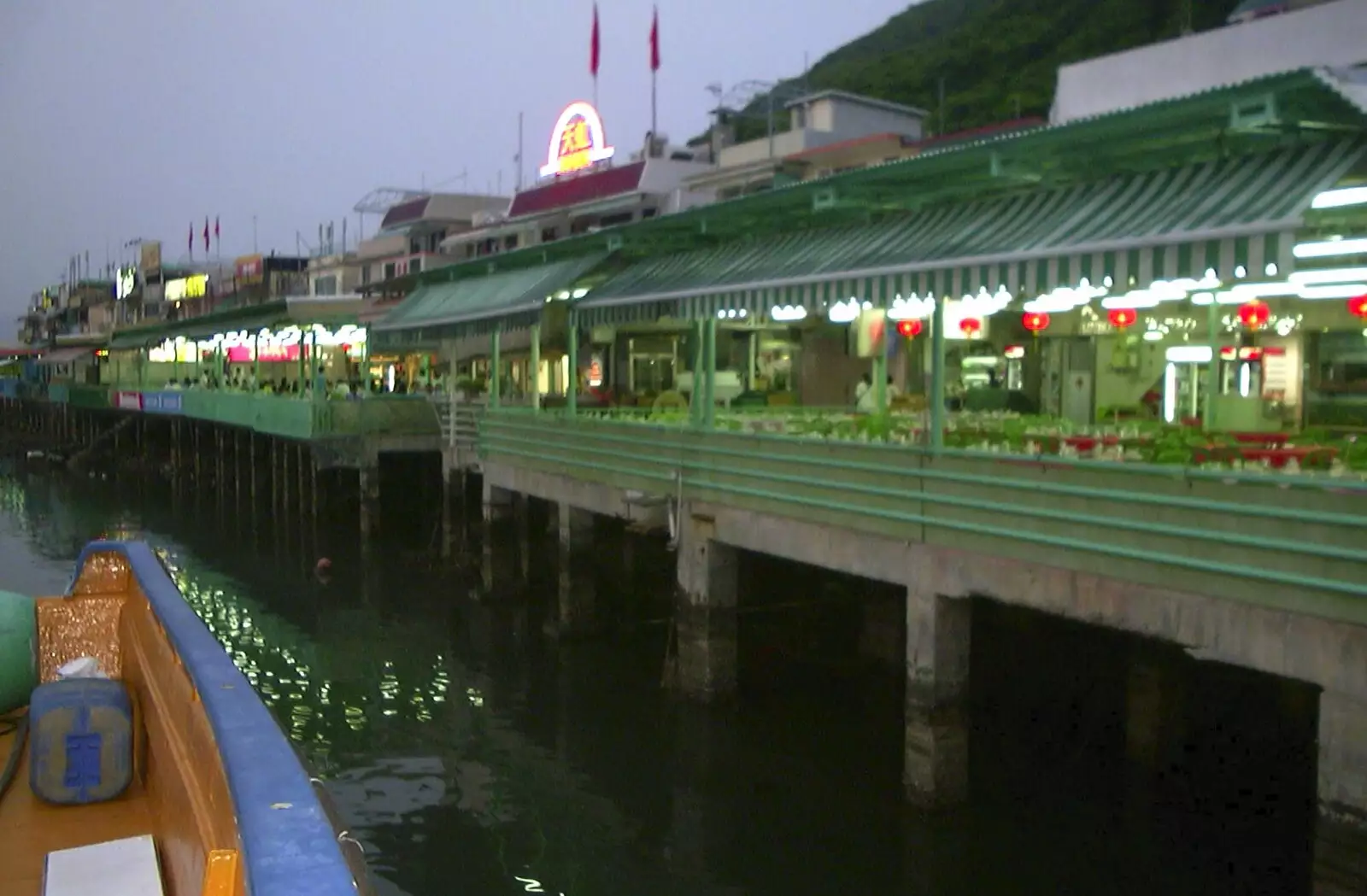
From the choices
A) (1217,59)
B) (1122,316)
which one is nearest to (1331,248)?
(1122,316)

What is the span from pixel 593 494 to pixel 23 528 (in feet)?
78.2

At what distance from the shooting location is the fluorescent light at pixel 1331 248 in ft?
28.4

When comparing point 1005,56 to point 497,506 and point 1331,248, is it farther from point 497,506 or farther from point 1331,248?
point 1331,248

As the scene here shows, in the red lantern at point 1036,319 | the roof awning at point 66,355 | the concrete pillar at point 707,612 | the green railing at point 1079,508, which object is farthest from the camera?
the roof awning at point 66,355

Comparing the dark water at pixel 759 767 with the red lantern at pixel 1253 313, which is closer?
the dark water at pixel 759 767

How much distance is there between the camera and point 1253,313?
12.8 meters

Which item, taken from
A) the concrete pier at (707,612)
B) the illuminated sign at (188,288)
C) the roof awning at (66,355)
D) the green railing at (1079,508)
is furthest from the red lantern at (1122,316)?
the illuminated sign at (188,288)

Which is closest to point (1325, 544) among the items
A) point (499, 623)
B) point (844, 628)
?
point (844, 628)

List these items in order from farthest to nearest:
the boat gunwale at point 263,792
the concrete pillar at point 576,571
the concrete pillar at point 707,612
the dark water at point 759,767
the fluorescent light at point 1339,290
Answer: the concrete pillar at point 576,571
the concrete pillar at point 707,612
the fluorescent light at point 1339,290
the dark water at point 759,767
the boat gunwale at point 263,792

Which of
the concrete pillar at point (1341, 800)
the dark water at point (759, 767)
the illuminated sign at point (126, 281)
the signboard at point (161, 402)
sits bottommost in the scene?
the dark water at point (759, 767)

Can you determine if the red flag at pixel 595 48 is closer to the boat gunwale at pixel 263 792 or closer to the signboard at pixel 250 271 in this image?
the signboard at pixel 250 271

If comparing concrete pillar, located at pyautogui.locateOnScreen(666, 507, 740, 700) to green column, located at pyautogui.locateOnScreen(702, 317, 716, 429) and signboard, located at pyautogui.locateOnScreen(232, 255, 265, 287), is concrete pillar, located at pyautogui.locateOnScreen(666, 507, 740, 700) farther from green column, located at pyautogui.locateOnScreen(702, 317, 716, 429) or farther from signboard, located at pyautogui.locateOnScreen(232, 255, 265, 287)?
signboard, located at pyautogui.locateOnScreen(232, 255, 265, 287)

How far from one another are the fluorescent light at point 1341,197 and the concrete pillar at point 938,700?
13.8 feet

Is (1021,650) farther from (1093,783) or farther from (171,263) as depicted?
(171,263)
